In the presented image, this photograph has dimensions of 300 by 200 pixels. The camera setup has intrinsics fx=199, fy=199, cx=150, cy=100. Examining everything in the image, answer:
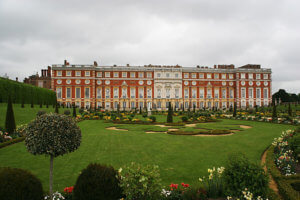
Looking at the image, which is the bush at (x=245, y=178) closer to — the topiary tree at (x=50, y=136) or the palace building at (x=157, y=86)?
the topiary tree at (x=50, y=136)

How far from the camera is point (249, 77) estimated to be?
4841 centimetres

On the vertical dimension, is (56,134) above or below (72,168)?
above

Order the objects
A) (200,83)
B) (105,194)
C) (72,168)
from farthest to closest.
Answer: (200,83), (72,168), (105,194)

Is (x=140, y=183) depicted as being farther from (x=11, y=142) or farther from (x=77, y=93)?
(x=77, y=93)

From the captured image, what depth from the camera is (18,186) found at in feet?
10.2

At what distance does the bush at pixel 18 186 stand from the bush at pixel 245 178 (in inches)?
133

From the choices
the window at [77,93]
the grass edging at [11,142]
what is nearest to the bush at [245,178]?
the grass edging at [11,142]

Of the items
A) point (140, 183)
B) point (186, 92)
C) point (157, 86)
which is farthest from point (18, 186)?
point (186, 92)

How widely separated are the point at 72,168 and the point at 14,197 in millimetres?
3138

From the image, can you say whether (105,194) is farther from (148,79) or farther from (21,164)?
(148,79)

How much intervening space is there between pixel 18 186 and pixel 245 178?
149 inches

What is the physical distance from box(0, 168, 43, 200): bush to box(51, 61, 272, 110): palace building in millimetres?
38392

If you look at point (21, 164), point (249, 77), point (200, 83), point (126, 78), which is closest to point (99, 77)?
point (126, 78)

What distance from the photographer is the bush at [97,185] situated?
11.4 feet
